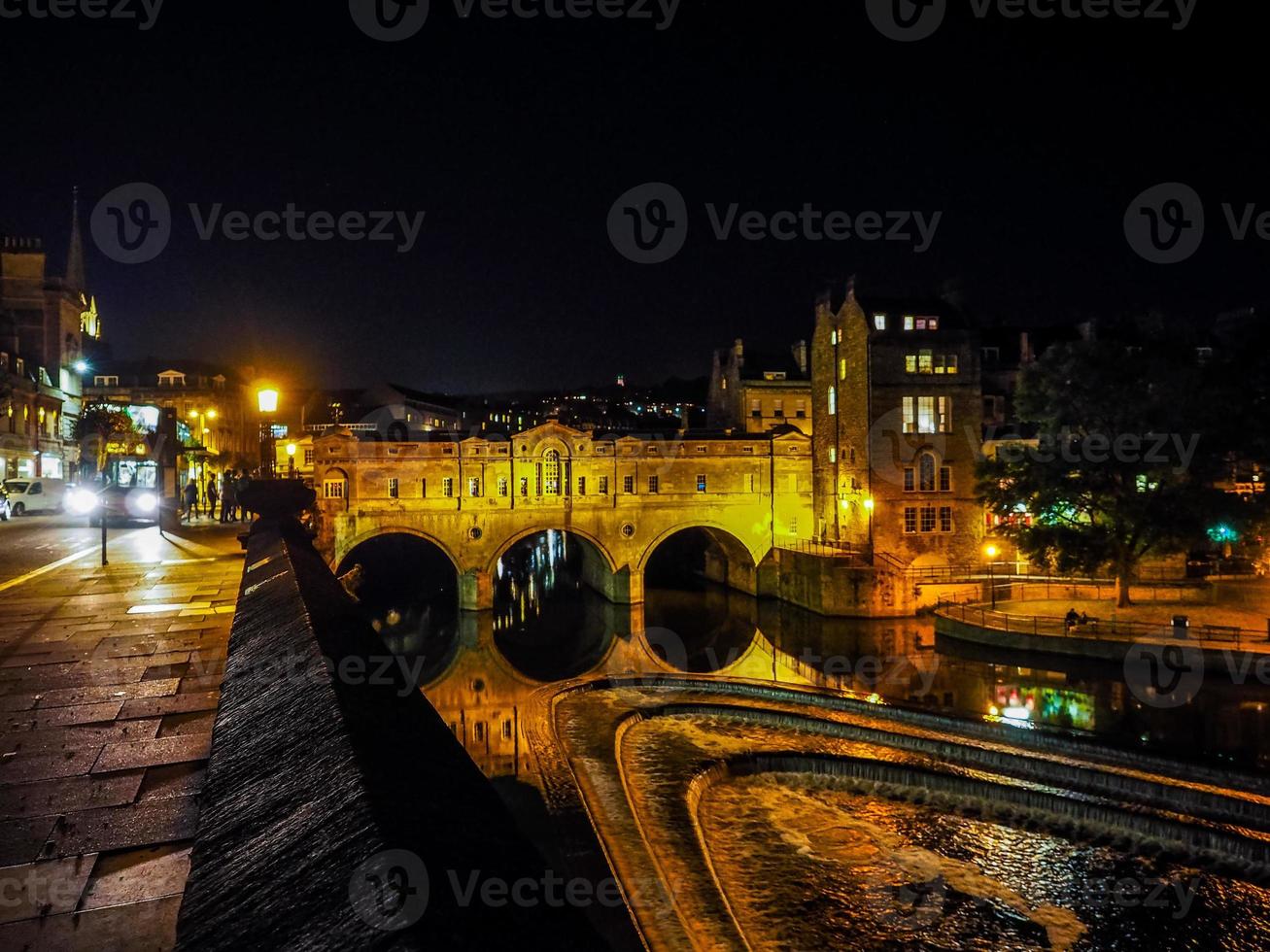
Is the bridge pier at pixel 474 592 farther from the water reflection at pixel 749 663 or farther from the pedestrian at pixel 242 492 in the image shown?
the pedestrian at pixel 242 492

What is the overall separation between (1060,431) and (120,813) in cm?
3490

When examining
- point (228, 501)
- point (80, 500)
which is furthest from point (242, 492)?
point (80, 500)

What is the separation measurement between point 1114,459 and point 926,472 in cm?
1061

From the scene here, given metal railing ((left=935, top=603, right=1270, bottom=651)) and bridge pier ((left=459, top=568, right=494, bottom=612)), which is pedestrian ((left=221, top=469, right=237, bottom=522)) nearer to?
bridge pier ((left=459, top=568, right=494, bottom=612))

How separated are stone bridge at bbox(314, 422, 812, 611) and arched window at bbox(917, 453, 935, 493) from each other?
277 inches

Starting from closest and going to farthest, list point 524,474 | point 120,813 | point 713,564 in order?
1. point 120,813
2. point 524,474
3. point 713,564

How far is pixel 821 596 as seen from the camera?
39344 millimetres

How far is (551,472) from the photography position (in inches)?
1699

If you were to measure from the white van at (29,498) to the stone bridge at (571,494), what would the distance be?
10.5 m

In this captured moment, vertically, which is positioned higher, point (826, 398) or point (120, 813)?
point (826, 398)

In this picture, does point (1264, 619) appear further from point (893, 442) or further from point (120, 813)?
point (120, 813)

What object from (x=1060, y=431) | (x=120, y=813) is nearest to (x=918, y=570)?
(x=1060, y=431)

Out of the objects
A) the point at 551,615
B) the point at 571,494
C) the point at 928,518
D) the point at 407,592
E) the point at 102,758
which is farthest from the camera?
the point at 407,592

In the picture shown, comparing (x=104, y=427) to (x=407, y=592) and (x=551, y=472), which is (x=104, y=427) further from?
(x=551, y=472)
